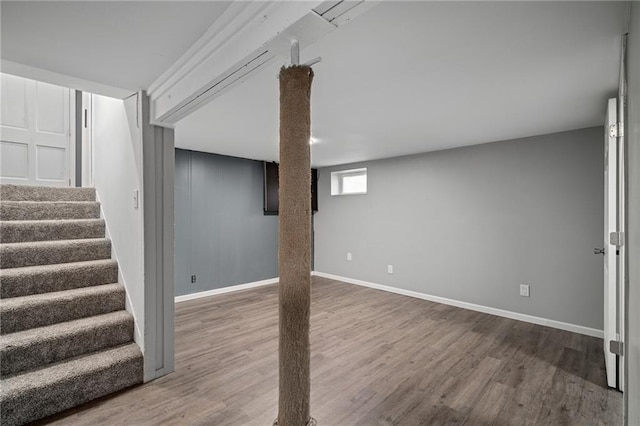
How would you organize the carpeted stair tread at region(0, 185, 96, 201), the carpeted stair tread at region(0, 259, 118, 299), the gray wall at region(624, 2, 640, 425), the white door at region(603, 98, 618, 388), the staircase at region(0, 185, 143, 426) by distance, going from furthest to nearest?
the carpeted stair tread at region(0, 185, 96, 201)
the carpeted stair tread at region(0, 259, 118, 299)
the white door at region(603, 98, 618, 388)
the staircase at region(0, 185, 143, 426)
the gray wall at region(624, 2, 640, 425)

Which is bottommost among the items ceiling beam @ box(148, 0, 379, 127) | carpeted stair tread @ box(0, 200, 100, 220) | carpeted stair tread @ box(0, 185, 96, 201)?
carpeted stair tread @ box(0, 200, 100, 220)

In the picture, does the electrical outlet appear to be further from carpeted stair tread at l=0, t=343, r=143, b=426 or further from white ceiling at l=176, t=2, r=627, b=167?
carpeted stair tread at l=0, t=343, r=143, b=426

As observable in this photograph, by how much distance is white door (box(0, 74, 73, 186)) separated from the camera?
11.2 ft

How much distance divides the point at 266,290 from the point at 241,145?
2.26 metres

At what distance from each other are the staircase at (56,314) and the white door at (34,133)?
90cm

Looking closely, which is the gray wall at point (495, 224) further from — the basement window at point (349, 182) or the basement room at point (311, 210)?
the basement window at point (349, 182)

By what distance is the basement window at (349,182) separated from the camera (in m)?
5.20

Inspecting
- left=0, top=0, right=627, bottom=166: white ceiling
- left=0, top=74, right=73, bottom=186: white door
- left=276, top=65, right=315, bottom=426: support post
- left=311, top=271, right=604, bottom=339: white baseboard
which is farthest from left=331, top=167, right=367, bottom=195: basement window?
left=276, top=65, right=315, bottom=426: support post

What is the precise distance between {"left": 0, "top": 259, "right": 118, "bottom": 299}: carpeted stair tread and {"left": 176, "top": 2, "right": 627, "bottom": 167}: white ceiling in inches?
59.8

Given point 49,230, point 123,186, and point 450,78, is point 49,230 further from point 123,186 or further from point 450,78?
point 450,78

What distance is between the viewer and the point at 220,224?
4508mm

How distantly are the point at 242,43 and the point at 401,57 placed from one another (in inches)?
34.9

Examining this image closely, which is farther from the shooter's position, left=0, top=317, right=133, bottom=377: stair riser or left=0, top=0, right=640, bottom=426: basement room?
left=0, top=317, right=133, bottom=377: stair riser

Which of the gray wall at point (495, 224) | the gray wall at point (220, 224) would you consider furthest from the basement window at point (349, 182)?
the gray wall at point (220, 224)
